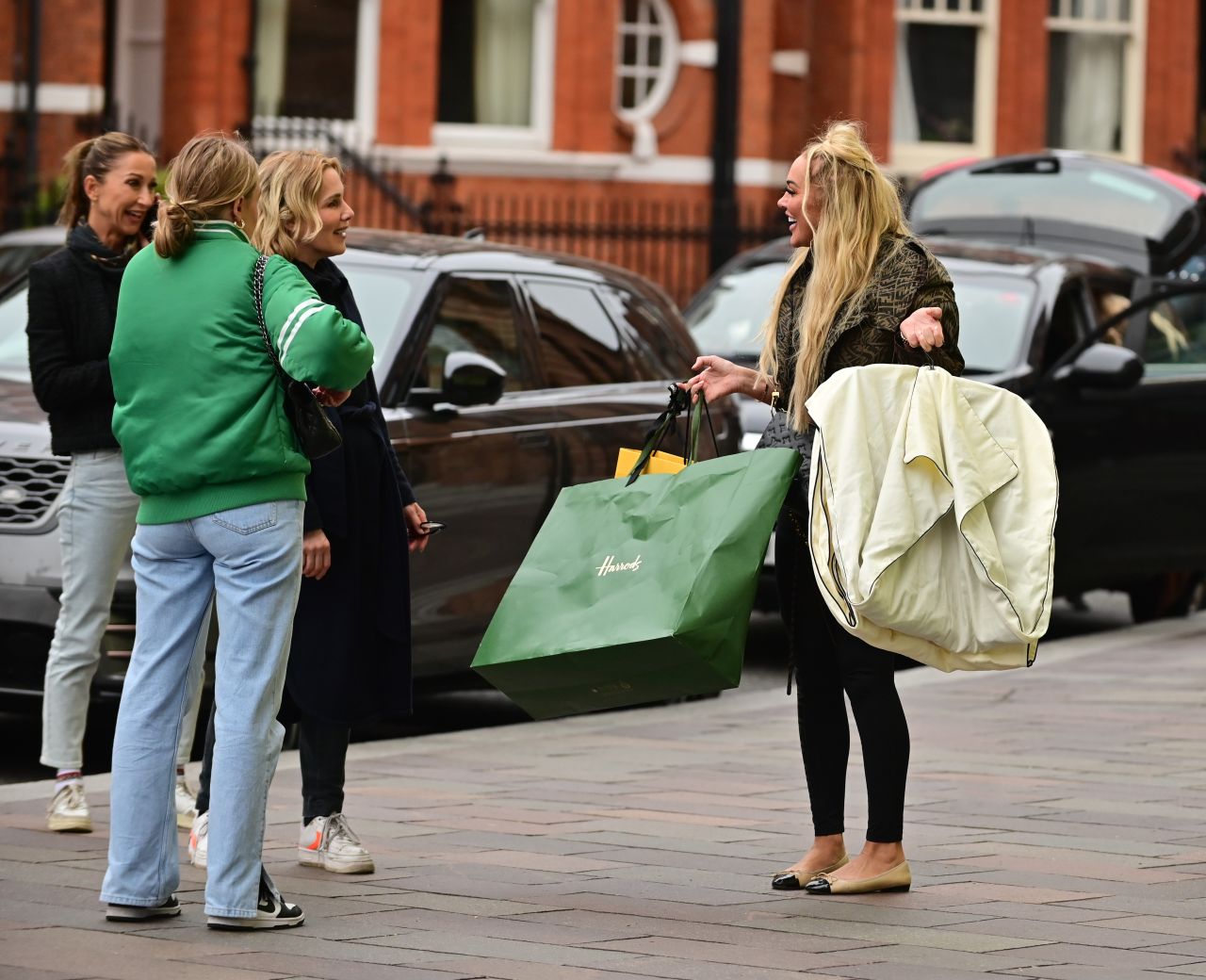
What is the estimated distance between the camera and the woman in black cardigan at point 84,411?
6.70 m

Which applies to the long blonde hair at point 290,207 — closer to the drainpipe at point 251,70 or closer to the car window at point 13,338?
the car window at point 13,338

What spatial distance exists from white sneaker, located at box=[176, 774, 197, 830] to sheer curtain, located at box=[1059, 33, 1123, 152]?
76.8 feet

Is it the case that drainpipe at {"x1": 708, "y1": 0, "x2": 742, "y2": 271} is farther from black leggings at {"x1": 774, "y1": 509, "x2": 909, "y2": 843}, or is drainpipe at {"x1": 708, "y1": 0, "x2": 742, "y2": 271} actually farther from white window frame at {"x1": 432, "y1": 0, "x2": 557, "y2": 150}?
black leggings at {"x1": 774, "y1": 509, "x2": 909, "y2": 843}

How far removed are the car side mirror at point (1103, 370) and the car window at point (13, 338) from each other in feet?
15.8

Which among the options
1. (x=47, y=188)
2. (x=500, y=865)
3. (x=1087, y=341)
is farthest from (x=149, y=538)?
(x=47, y=188)

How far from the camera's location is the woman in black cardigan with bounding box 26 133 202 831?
6703mm

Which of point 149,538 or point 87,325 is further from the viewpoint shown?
point 87,325

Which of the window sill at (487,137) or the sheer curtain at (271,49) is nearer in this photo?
the sheer curtain at (271,49)

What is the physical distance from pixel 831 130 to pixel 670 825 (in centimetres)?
213

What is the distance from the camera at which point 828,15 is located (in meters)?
27.3

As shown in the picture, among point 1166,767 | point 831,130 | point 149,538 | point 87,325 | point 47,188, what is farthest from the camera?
point 47,188

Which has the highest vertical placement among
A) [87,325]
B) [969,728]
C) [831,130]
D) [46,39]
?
[46,39]

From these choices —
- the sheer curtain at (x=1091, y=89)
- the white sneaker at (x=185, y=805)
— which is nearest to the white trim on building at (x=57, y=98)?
the sheer curtain at (x=1091, y=89)

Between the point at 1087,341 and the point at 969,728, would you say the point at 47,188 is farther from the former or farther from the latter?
the point at 969,728
